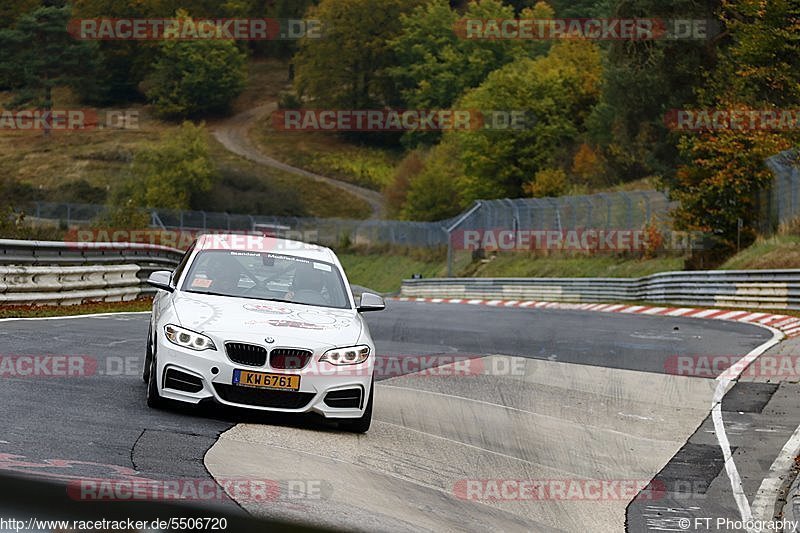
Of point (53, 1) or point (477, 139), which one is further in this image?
point (53, 1)

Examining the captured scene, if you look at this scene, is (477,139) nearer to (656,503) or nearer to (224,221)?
(224,221)

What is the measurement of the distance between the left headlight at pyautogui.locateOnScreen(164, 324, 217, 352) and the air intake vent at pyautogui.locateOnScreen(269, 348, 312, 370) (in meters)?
0.44

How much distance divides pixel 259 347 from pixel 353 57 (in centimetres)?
13339

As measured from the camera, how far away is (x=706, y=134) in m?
36.8

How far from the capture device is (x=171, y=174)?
343 ft

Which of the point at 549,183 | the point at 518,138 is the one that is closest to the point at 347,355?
the point at 549,183

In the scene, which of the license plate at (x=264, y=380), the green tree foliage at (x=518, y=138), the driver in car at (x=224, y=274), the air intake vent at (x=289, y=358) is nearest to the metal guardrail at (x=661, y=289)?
the driver in car at (x=224, y=274)

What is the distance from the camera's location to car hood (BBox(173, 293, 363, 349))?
8977 millimetres

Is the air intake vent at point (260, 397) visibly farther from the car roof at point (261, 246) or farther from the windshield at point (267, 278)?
the car roof at point (261, 246)

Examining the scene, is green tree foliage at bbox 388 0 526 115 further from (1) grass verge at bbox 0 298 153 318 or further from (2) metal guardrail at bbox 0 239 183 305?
(1) grass verge at bbox 0 298 153 318

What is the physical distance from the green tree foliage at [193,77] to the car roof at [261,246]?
13050 cm

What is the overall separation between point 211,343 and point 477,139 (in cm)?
7504

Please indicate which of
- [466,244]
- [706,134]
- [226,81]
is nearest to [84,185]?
[226,81]

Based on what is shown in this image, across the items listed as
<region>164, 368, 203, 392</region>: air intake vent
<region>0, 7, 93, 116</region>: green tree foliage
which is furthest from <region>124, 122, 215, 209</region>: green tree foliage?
<region>164, 368, 203, 392</region>: air intake vent
